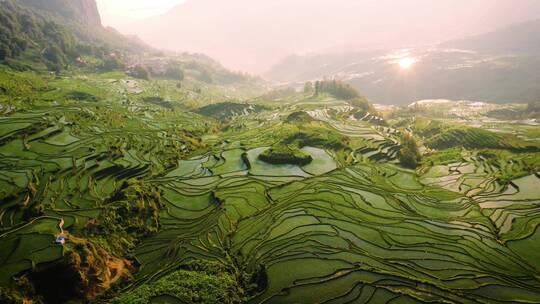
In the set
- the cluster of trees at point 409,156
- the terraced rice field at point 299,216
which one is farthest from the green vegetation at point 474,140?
the cluster of trees at point 409,156

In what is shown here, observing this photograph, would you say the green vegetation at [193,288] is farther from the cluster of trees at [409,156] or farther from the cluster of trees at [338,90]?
the cluster of trees at [338,90]

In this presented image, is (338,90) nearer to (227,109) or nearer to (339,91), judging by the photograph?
(339,91)

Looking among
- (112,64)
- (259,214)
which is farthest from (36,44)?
(259,214)

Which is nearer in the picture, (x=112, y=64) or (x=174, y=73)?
(x=112, y=64)

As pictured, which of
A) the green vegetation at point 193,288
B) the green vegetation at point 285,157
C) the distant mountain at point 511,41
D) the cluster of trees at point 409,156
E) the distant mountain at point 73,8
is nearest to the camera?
the green vegetation at point 193,288

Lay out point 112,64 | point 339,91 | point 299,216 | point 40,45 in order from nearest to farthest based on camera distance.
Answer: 1. point 299,216
2. point 339,91
3. point 40,45
4. point 112,64

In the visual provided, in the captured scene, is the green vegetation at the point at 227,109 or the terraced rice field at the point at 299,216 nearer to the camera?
the terraced rice field at the point at 299,216

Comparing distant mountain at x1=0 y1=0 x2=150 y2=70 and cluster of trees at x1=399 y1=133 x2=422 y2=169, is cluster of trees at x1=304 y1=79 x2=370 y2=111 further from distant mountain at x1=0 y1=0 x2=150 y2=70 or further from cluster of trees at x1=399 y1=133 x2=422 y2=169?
distant mountain at x1=0 y1=0 x2=150 y2=70

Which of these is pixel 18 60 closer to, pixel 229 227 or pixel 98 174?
pixel 98 174

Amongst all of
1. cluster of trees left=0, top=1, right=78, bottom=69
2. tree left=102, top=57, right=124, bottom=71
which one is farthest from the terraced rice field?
tree left=102, top=57, right=124, bottom=71
